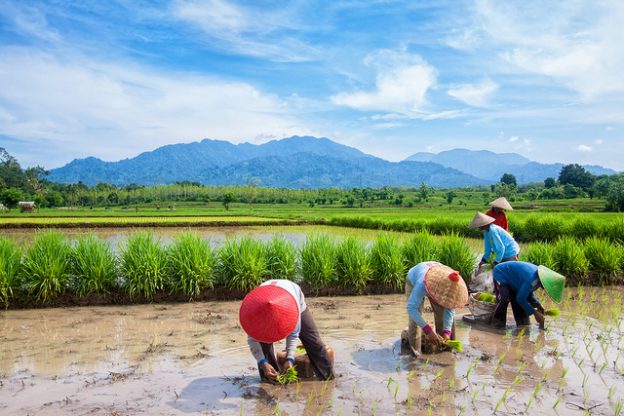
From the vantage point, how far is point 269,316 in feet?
12.8

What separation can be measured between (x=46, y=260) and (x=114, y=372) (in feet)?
13.1

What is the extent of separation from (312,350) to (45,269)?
5604mm

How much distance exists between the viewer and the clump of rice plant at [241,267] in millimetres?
8727

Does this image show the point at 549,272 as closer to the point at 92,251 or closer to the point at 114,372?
the point at 114,372

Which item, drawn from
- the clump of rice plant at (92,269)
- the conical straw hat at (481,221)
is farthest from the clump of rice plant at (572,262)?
the clump of rice plant at (92,269)

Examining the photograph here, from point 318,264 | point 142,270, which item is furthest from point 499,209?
→ point 142,270

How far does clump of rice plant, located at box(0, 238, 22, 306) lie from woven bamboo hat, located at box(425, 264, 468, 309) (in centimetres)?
653

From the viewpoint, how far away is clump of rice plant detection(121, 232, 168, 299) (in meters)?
8.35

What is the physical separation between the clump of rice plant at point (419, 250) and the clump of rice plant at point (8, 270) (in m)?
6.95

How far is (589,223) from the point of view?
1688 centimetres

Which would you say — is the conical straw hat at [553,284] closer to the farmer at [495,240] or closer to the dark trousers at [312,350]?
the farmer at [495,240]

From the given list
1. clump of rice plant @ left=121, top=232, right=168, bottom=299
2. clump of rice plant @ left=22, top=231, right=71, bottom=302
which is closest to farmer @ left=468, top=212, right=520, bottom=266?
clump of rice plant @ left=121, top=232, right=168, bottom=299

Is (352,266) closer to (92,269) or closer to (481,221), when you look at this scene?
(481,221)

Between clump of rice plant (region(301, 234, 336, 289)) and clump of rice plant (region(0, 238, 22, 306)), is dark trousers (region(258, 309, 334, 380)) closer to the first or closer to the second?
clump of rice plant (region(301, 234, 336, 289))
